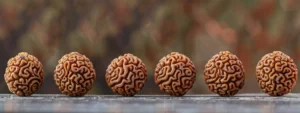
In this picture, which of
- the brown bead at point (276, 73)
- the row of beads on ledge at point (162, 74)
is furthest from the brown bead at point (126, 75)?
the brown bead at point (276, 73)

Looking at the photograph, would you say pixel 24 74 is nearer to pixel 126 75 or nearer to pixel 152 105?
pixel 126 75

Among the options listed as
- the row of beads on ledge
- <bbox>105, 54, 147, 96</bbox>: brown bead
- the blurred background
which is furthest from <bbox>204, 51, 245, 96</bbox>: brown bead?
the blurred background

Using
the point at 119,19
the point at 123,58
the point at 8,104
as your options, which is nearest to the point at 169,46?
the point at 119,19

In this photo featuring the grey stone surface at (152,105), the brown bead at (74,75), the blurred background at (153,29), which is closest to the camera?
the grey stone surface at (152,105)

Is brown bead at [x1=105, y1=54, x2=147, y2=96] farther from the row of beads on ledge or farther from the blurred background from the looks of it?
the blurred background

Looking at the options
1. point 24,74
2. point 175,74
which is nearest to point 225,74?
point 175,74

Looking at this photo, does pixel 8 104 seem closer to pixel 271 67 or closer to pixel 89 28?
pixel 89 28

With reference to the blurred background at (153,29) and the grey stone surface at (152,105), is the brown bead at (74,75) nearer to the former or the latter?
the grey stone surface at (152,105)
